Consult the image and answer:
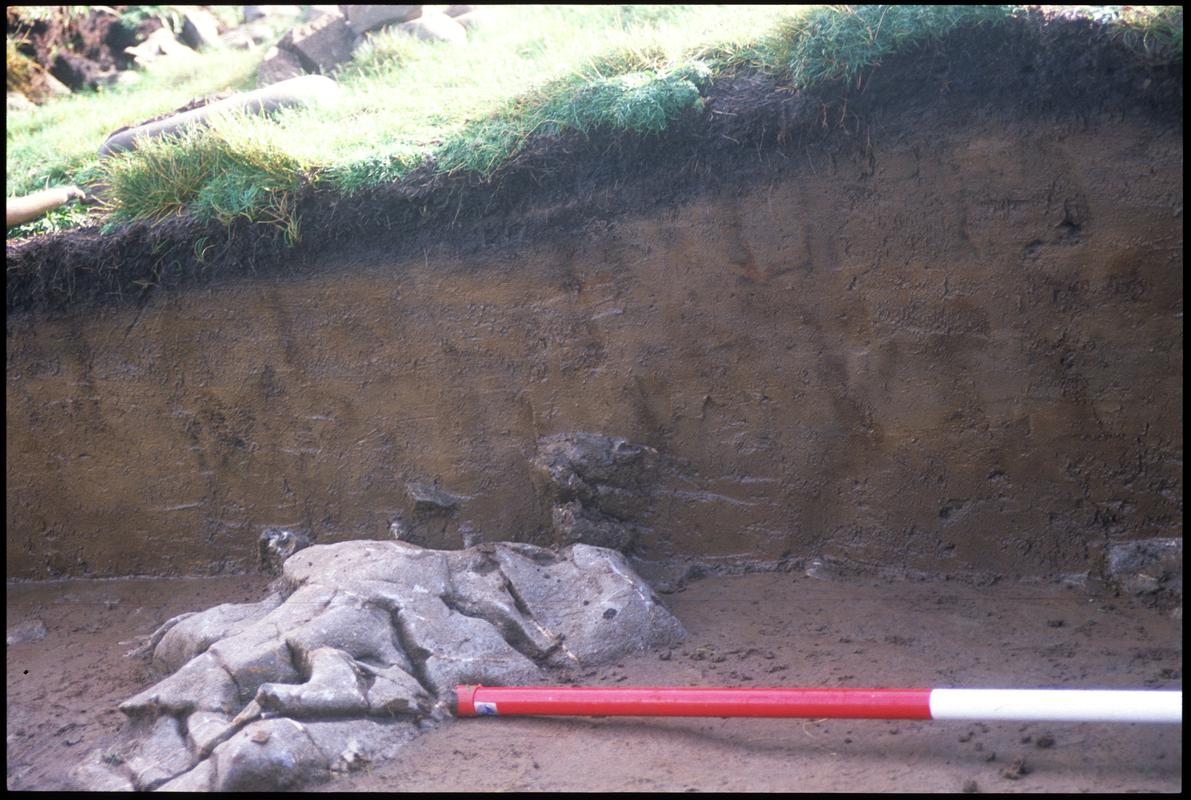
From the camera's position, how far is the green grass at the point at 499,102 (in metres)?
4.20

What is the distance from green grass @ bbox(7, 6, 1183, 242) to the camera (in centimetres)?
420

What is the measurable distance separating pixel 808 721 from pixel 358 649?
1550 millimetres

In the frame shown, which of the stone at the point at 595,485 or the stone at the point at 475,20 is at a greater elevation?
the stone at the point at 475,20

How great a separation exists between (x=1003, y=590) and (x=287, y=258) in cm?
355

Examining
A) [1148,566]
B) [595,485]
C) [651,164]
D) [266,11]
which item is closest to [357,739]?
[595,485]

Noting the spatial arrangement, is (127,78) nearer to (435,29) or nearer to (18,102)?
(18,102)

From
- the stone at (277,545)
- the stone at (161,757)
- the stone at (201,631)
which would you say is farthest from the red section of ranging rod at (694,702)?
the stone at (277,545)

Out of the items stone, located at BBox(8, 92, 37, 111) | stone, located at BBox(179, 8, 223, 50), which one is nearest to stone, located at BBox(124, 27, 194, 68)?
stone, located at BBox(179, 8, 223, 50)

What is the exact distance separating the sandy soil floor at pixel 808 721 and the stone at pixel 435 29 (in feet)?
14.9

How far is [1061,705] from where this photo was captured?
8.91ft

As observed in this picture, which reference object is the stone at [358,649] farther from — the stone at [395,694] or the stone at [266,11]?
the stone at [266,11]

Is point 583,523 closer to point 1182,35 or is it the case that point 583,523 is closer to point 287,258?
point 287,258

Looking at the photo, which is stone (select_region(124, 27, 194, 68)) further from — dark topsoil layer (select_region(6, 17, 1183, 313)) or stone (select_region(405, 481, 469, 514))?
stone (select_region(405, 481, 469, 514))

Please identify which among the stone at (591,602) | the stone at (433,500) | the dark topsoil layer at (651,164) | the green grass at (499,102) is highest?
the green grass at (499,102)
